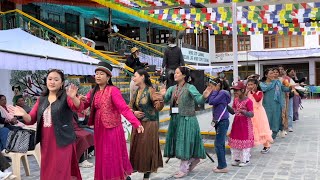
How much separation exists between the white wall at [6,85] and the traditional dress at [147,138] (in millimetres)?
5246

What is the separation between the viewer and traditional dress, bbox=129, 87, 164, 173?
17.5ft

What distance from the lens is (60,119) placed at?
4.01 m

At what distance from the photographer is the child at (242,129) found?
6344 mm

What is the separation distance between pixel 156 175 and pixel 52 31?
7.86m

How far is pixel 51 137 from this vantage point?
13.1 ft

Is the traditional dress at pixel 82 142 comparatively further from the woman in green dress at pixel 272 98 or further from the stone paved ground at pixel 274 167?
the woman in green dress at pixel 272 98

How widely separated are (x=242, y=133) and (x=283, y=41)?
28704mm

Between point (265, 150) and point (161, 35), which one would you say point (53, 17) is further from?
point (265, 150)

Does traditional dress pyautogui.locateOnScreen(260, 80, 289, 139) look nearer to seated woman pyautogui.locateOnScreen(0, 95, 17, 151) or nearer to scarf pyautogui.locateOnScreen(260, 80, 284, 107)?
scarf pyautogui.locateOnScreen(260, 80, 284, 107)

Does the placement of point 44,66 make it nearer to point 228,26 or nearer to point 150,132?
point 150,132

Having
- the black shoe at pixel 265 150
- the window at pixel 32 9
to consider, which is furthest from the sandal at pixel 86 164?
the window at pixel 32 9

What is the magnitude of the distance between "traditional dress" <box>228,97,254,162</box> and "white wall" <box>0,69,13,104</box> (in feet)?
19.4

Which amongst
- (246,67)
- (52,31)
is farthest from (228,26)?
(246,67)

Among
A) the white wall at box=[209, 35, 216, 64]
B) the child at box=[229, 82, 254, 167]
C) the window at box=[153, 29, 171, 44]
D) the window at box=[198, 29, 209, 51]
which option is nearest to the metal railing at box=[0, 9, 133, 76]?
the child at box=[229, 82, 254, 167]
